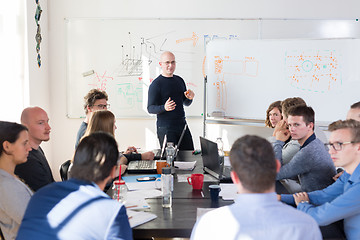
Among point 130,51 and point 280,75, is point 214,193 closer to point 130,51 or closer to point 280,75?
point 280,75

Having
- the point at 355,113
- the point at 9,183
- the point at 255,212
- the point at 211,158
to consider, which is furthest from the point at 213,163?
the point at 255,212

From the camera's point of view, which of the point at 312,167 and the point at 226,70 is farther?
the point at 226,70

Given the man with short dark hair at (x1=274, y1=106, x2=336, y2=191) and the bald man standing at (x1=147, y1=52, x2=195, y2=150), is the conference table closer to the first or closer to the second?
the man with short dark hair at (x1=274, y1=106, x2=336, y2=191)

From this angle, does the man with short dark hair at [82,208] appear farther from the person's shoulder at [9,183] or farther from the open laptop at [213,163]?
the open laptop at [213,163]

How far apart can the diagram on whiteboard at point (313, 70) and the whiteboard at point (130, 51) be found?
2.45ft

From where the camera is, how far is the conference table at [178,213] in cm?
168

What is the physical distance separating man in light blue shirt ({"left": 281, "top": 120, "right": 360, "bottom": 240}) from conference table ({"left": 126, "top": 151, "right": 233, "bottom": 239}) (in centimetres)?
44

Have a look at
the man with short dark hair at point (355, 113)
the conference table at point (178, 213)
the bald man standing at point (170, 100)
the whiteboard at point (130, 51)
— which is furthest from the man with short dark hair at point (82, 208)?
the whiteboard at point (130, 51)

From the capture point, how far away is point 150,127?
518cm

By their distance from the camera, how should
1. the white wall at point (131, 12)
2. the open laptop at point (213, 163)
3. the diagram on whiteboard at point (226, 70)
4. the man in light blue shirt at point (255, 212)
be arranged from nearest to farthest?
the man in light blue shirt at point (255, 212)
the open laptop at point (213, 163)
the diagram on whiteboard at point (226, 70)
the white wall at point (131, 12)

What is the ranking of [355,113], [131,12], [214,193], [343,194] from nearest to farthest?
1. [343,194]
2. [214,193]
3. [355,113]
4. [131,12]

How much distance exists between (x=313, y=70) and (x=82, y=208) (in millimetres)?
3855

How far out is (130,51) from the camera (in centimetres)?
508

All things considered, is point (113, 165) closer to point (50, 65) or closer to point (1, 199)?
point (1, 199)
